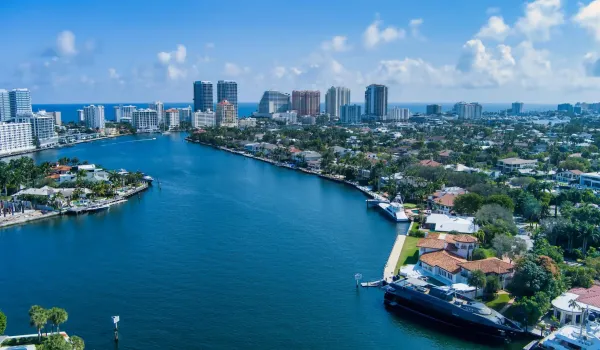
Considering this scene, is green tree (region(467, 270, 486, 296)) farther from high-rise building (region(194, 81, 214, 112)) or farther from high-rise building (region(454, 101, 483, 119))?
high-rise building (region(454, 101, 483, 119))

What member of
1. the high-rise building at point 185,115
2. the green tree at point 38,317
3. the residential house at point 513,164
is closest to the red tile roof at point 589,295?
the green tree at point 38,317

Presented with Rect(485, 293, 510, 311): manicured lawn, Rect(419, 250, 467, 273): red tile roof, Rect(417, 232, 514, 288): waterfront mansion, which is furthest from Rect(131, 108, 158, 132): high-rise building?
Rect(485, 293, 510, 311): manicured lawn

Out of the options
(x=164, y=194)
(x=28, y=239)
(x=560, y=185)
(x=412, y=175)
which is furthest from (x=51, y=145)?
(x=560, y=185)

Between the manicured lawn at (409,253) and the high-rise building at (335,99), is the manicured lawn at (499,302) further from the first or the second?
the high-rise building at (335,99)

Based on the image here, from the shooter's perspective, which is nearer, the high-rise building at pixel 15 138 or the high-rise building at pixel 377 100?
the high-rise building at pixel 15 138

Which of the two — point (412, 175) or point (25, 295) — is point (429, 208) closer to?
point (412, 175)

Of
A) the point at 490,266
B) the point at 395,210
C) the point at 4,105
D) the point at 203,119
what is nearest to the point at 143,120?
the point at 203,119
